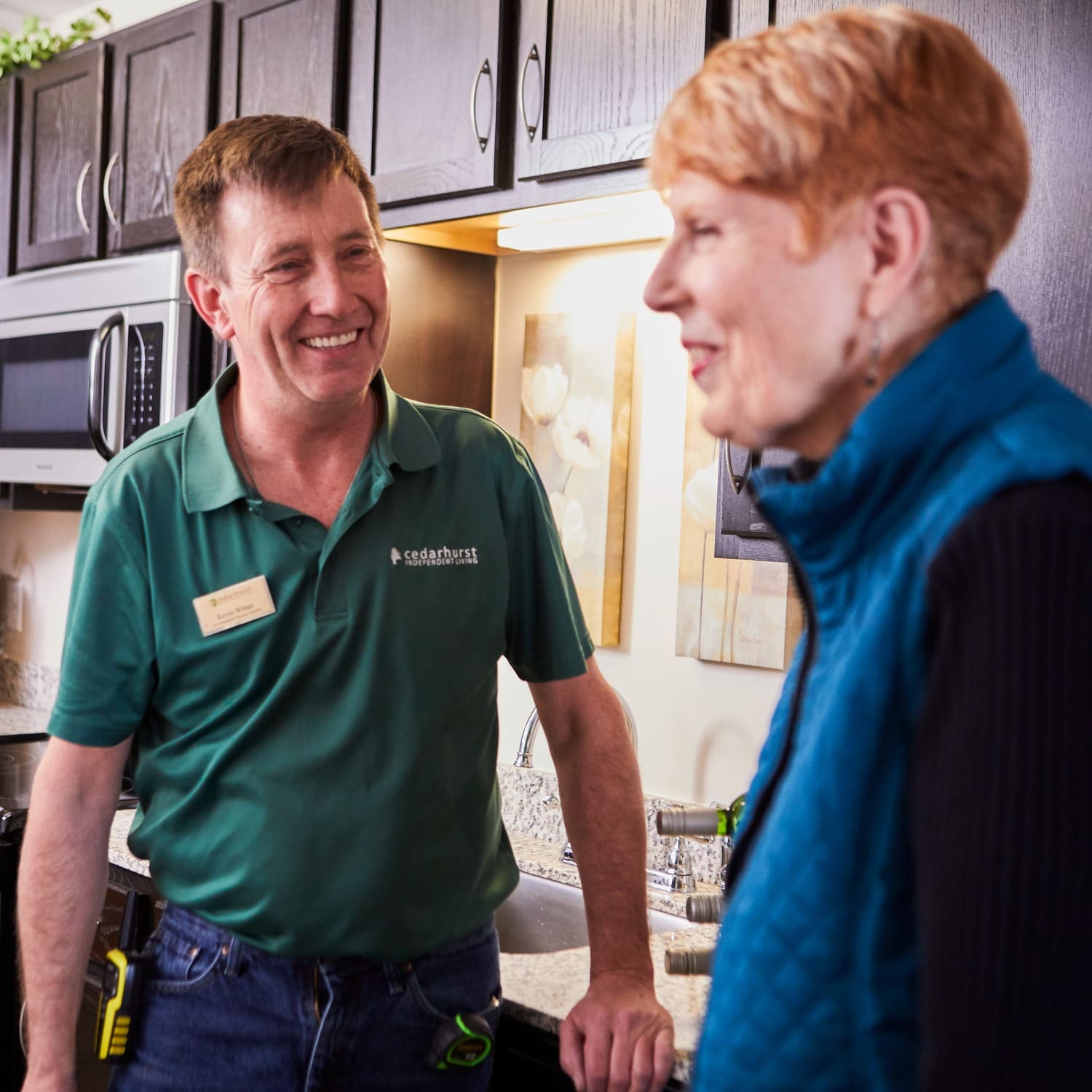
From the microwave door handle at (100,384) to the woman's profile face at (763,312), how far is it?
2.21 m

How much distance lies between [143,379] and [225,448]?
1.43 meters

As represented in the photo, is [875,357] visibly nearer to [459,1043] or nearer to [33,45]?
[459,1043]

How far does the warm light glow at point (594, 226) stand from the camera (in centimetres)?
205

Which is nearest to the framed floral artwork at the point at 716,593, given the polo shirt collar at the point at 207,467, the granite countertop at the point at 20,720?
the polo shirt collar at the point at 207,467

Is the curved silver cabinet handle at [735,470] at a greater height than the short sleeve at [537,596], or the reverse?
the curved silver cabinet handle at [735,470]

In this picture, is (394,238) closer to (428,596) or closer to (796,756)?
(428,596)

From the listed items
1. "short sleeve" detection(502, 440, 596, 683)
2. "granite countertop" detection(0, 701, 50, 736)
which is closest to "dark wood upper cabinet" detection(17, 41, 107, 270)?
"granite countertop" detection(0, 701, 50, 736)

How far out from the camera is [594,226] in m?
2.29

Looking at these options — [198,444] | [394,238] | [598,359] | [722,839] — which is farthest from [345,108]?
[722,839]

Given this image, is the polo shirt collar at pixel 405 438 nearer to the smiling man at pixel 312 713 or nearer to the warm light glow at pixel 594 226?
the smiling man at pixel 312 713

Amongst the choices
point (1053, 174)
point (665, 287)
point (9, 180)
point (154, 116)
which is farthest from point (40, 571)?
point (665, 287)

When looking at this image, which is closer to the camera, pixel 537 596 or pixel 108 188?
pixel 537 596

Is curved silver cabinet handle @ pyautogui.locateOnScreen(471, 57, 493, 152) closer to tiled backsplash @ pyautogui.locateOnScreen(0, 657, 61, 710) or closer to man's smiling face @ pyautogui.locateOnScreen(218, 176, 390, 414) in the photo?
man's smiling face @ pyautogui.locateOnScreen(218, 176, 390, 414)

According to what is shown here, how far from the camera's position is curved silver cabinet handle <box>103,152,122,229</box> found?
2877mm
